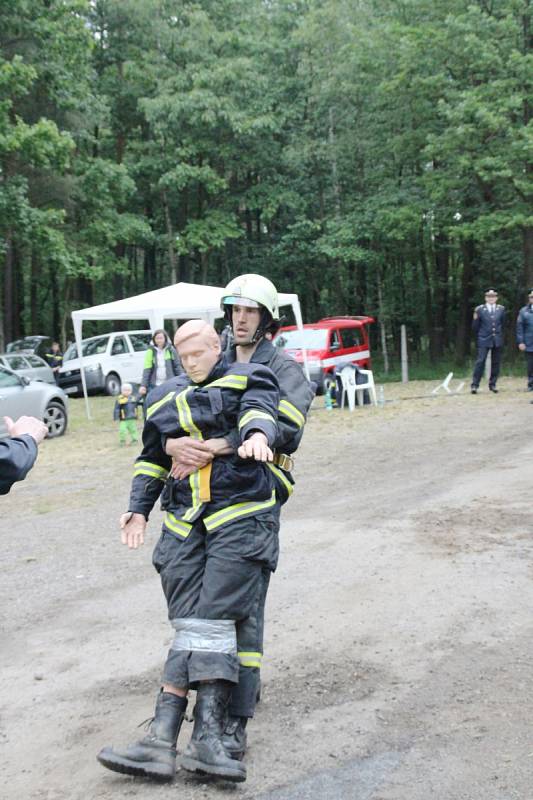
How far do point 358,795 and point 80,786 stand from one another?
104 centimetres

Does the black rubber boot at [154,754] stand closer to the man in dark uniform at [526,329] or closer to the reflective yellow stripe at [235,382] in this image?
the reflective yellow stripe at [235,382]

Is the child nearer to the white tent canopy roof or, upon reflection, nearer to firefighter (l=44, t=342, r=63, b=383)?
the white tent canopy roof

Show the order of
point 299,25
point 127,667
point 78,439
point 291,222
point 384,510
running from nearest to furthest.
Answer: point 127,667 < point 384,510 < point 78,439 < point 299,25 < point 291,222

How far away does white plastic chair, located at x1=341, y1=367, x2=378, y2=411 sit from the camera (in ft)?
60.7

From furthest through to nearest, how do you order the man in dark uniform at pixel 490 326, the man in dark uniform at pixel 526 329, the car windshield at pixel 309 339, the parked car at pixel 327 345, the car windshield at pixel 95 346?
1. the car windshield at pixel 95 346
2. the car windshield at pixel 309 339
3. the parked car at pixel 327 345
4. the man in dark uniform at pixel 490 326
5. the man in dark uniform at pixel 526 329

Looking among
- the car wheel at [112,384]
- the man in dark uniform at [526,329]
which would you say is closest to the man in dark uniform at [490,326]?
the man in dark uniform at [526,329]

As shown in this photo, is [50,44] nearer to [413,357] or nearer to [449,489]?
[413,357]

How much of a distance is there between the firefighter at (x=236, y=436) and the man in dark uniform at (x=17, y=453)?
536 mm

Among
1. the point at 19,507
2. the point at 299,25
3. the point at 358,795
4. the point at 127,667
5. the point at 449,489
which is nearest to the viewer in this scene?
the point at 358,795

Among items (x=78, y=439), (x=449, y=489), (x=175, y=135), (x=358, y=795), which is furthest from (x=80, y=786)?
(x=175, y=135)

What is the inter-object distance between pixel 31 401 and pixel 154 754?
44.2ft

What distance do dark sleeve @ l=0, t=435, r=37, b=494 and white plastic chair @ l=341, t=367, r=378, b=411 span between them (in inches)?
597

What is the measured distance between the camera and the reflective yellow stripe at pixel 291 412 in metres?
3.79

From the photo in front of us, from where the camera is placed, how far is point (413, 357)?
37.2 metres
